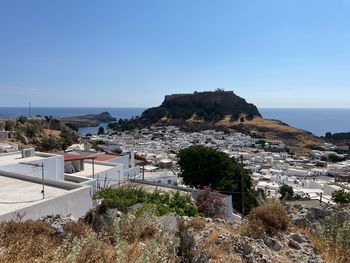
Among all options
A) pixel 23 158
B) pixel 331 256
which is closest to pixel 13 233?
pixel 331 256

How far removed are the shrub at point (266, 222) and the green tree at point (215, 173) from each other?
14.4 metres

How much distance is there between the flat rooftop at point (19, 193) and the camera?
9.43 metres

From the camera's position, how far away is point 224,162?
24.5 metres

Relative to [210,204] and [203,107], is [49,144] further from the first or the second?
[203,107]

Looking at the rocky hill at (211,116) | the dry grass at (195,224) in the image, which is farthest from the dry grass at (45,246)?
the rocky hill at (211,116)

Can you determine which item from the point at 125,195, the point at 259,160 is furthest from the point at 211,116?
the point at 125,195

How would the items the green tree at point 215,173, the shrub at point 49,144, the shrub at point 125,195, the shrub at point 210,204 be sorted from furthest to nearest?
1. the shrub at point 49,144
2. the green tree at point 215,173
3. the shrub at point 210,204
4. the shrub at point 125,195

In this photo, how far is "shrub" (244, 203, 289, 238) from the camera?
246 inches

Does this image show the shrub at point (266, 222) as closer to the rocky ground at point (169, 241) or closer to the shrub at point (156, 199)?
the rocky ground at point (169, 241)

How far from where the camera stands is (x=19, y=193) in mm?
10867

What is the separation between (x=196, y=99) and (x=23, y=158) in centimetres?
11108

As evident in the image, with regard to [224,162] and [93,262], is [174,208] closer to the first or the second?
[93,262]

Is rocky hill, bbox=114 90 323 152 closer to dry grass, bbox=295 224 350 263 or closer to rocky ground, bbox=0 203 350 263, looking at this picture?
rocky ground, bbox=0 203 350 263

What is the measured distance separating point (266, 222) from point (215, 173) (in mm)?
17756
